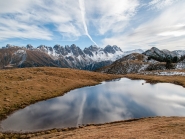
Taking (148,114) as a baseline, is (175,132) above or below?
above

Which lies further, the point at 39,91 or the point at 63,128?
the point at 39,91

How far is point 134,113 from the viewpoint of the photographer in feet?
118

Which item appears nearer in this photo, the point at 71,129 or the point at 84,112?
the point at 71,129

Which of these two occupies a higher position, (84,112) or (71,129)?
(84,112)

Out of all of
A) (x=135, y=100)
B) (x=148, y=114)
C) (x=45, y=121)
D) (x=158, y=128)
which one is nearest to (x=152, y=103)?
(x=135, y=100)

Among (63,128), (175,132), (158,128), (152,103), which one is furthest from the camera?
(152,103)

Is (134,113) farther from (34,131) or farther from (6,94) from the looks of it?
(6,94)

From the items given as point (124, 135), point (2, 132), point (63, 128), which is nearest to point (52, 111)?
point (63, 128)

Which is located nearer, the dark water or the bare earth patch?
the bare earth patch

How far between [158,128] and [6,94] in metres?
42.3

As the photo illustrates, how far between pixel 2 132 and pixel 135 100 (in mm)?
34368

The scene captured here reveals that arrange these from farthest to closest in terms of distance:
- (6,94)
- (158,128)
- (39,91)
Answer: (39,91)
(6,94)
(158,128)

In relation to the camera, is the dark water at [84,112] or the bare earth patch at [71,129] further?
the dark water at [84,112]

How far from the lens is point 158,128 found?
76.7 feet
